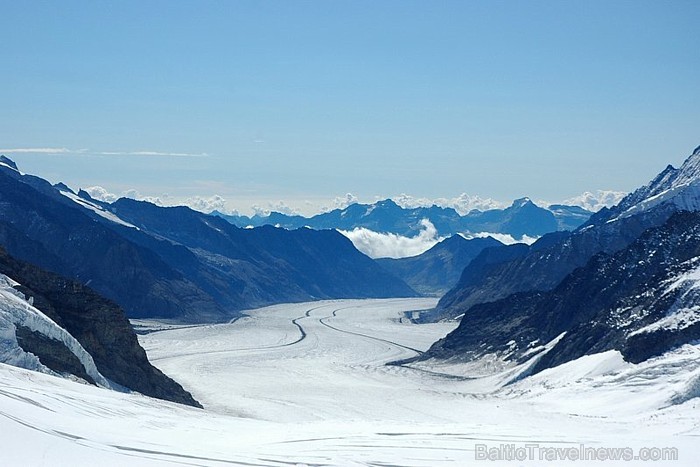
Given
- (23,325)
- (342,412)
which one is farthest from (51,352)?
(342,412)

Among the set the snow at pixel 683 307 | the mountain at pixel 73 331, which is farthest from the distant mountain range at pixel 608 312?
the mountain at pixel 73 331

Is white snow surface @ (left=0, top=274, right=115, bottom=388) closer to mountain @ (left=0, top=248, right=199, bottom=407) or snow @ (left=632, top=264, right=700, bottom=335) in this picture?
mountain @ (left=0, top=248, right=199, bottom=407)

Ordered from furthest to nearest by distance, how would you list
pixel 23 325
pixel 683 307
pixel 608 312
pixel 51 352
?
pixel 608 312 < pixel 683 307 < pixel 51 352 < pixel 23 325

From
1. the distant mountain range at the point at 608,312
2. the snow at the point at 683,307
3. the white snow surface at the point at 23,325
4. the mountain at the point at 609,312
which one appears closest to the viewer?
the white snow surface at the point at 23,325

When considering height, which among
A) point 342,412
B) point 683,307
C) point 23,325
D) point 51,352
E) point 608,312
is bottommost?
point 342,412

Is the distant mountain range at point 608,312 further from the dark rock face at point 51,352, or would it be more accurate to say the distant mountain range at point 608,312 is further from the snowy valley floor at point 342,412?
the dark rock face at point 51,352

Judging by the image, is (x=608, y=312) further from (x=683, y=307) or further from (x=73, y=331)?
(x=73, y=331)

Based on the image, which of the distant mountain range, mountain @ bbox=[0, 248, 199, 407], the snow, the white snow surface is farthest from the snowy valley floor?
mountain @ bbox=[0, 248, 199, 407]

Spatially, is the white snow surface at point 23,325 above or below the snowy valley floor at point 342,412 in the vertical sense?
above

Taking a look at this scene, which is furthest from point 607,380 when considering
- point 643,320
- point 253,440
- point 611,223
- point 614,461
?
point 611,223
